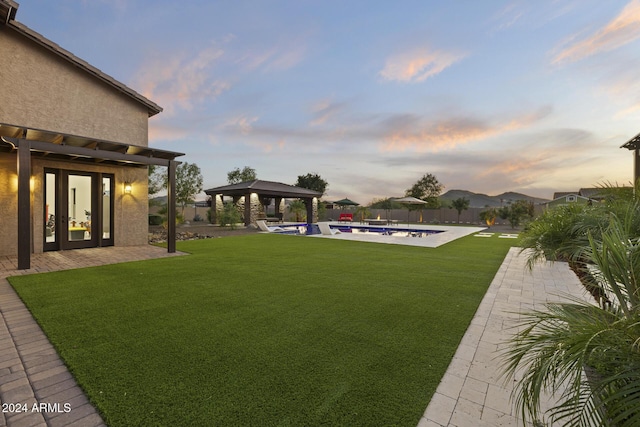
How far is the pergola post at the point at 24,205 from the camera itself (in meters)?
6.57

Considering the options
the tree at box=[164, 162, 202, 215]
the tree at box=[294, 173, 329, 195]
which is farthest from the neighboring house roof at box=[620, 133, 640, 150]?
the tree at box=[294, 173, 329, 195]

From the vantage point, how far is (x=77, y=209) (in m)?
9.64

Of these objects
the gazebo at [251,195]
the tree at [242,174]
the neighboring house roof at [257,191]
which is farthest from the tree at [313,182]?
the neighboring house roof at [257,191]

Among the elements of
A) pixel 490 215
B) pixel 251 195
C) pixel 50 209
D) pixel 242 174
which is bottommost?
pixel 490 215

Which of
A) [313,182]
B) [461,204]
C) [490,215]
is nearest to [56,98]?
[490,215]

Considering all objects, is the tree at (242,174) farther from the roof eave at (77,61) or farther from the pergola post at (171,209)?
the pergola post at (171,209)

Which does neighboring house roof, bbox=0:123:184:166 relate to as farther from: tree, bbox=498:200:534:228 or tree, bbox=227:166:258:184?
tree, bbox=227:166:258:184

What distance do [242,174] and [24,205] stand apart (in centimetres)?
3237

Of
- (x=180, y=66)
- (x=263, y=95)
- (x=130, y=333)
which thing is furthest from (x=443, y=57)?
(x=130, y=333)

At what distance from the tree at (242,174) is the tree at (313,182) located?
11.5 m

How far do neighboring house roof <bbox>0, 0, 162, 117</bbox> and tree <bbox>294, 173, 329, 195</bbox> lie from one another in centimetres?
3743

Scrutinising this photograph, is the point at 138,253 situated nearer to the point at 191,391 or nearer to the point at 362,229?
the point at 191,391

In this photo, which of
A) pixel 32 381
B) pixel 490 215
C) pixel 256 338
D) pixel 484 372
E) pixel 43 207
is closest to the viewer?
pixel 32 381

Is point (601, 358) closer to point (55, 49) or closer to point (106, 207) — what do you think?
point (106, 207)
